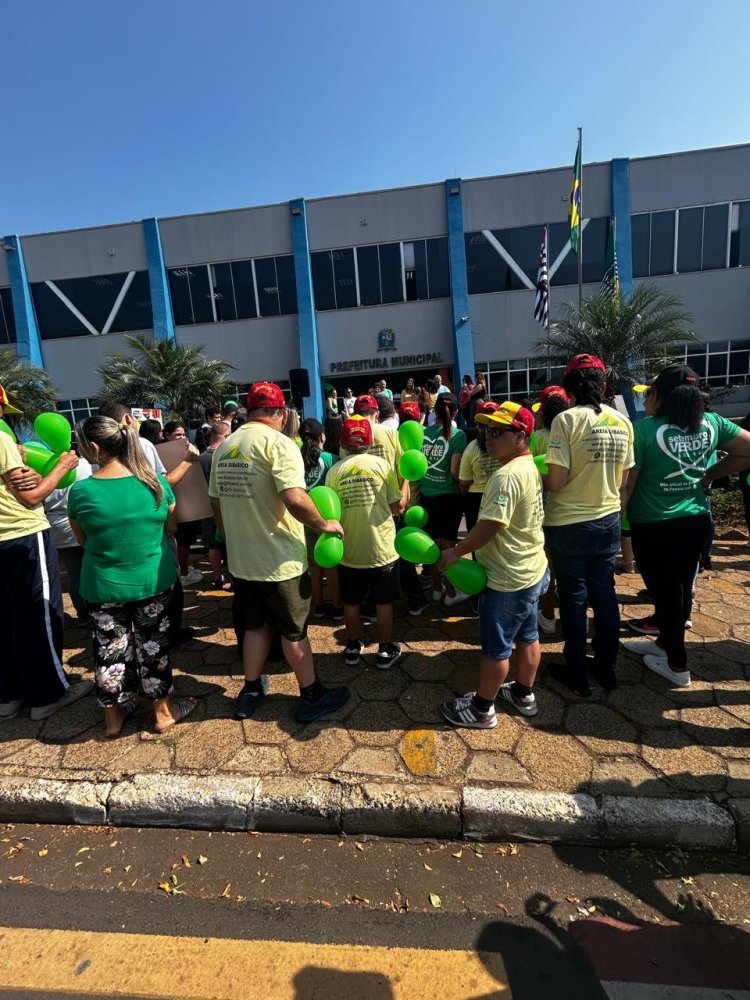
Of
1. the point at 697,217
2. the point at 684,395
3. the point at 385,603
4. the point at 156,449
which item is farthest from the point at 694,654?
the point at 697,217

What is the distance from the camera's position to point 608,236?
1723 centimetres

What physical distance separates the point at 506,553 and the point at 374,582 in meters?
1.09

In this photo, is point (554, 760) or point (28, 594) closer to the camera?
point (554, 760)

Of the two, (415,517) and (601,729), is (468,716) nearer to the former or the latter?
(601,729)

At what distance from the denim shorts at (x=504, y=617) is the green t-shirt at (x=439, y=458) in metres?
1.86

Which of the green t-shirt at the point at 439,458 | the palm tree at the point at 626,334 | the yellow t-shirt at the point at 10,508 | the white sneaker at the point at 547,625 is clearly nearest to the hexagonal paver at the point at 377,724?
the white sneaker at the point at 547,625

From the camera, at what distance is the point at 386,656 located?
3604mm

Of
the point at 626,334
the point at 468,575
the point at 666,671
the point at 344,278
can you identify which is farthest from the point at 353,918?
the point at 344,278

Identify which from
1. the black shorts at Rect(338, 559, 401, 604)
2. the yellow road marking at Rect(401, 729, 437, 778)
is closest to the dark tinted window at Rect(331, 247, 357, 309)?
the black shorts at Rect(338, 559, 401, 604)

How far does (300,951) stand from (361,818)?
1.87 ft

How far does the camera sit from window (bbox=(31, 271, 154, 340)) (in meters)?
19.5

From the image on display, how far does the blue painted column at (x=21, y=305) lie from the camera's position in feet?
63.7

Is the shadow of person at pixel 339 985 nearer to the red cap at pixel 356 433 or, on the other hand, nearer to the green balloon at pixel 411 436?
the red cap at pixel 356 433

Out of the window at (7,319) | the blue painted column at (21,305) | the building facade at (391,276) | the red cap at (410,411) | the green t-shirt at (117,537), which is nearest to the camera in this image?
the green t-shirt at (117,537)
